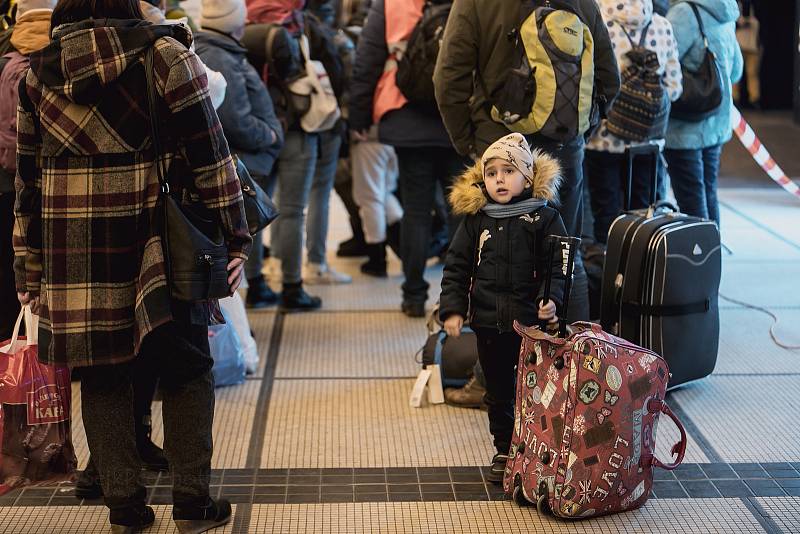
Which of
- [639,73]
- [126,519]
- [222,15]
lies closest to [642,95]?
[639,73]

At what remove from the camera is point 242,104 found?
4.46m

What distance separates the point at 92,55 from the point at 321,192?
3126 mm

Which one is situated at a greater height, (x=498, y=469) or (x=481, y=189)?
(x=481, y=189)

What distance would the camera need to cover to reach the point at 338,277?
235 inches

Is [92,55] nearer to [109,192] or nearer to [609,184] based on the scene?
[109,192]

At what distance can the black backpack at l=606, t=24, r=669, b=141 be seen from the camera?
467 cm

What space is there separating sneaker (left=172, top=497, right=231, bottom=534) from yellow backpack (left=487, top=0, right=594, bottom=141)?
169 centimetres

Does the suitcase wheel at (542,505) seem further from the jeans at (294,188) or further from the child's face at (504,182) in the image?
the jeans at (294,188)

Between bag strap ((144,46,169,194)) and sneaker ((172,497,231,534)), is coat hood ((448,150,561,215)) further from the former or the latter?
sneaker ((172,497,231,534))

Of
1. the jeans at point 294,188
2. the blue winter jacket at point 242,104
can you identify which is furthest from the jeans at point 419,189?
the blue winter jacket at point 242,104

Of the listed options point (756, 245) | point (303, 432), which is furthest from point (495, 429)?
point (756, 245)

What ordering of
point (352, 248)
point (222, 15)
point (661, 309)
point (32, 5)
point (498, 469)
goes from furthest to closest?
point (352, 248) < point (222, 15) < point (661, 309) < point (32, 5) < point (498, 469)

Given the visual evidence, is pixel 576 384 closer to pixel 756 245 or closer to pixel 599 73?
pixel 599 73

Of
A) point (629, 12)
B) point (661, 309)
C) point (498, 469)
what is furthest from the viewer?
point (629, 12)
